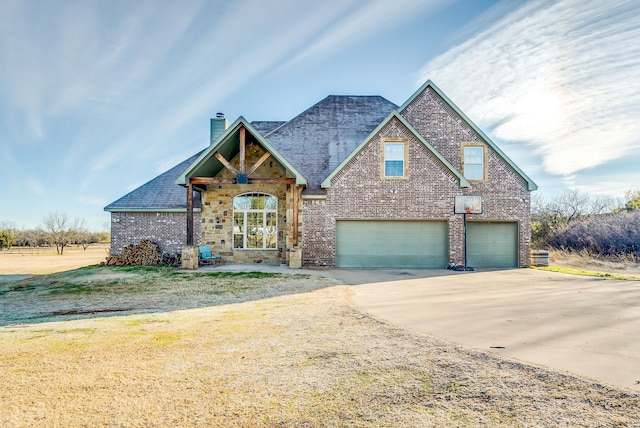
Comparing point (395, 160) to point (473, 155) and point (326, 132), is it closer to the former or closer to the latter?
point (473, 155)

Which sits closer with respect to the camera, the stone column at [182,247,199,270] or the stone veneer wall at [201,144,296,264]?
the stone column at [182,247,199,270]

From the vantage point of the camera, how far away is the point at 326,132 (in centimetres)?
1902

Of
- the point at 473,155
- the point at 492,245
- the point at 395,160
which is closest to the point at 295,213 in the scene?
the point at 395,160

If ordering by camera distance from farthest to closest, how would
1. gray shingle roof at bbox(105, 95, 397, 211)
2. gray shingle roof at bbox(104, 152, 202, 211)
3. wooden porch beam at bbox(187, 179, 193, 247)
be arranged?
gray shingle roof at bbox(104, 152, 202, 211) < gray shingle roof at bbox(105, 95, 397, 211) < wooden porch beam at bbox(187, 179, 193, 247)

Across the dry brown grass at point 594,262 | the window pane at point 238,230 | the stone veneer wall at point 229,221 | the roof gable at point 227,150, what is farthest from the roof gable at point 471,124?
the window pane at point 238,230

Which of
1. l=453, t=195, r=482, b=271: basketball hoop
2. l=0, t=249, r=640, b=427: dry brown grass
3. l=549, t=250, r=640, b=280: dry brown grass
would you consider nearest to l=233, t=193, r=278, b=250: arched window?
l=453, t=195, r=482, b=271: basketball hoop

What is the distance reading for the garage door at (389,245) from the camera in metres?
15.7

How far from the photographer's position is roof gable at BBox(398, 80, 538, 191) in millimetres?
16391

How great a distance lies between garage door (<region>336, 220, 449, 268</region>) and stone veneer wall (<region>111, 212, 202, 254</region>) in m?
Result: 7.20

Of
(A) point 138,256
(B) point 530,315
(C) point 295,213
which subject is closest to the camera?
(B) point 530,315

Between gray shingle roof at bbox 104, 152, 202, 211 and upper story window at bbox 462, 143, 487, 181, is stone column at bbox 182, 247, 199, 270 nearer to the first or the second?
gray shingle roof at bbox 104, 152, 202, 211

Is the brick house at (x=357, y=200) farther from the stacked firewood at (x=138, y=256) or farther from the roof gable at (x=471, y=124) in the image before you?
the stacked firewood at (x=138, y=256)

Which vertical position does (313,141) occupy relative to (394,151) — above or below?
above

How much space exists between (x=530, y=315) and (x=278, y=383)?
207 inches
